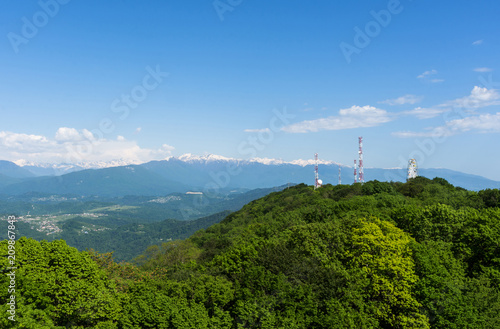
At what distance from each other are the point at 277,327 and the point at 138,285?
46.0 ft

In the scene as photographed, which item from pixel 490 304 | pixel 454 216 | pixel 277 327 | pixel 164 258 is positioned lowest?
pixel 164 258

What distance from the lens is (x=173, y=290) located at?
29844 mm

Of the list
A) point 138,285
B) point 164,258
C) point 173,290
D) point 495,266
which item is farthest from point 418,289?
point 164,258

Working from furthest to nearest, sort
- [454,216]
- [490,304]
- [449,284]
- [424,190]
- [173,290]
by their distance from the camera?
1. [424,190]
2. [454,216]
3. [173,290]
4. [449,284]
5. [490,304]

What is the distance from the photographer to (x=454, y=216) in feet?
127

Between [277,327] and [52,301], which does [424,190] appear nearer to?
[277,327]

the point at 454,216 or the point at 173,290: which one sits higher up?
the point at 454,216

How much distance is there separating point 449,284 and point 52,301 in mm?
33069

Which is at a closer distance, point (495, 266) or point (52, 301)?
point (52, 301)

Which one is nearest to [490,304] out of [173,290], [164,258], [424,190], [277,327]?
[277,327]

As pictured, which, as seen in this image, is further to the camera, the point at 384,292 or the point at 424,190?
the point at 424,190

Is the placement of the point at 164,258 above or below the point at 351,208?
below

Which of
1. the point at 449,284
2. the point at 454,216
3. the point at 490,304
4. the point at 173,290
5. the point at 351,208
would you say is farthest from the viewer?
the point at 351,208

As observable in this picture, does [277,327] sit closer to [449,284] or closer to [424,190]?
[449,284]
